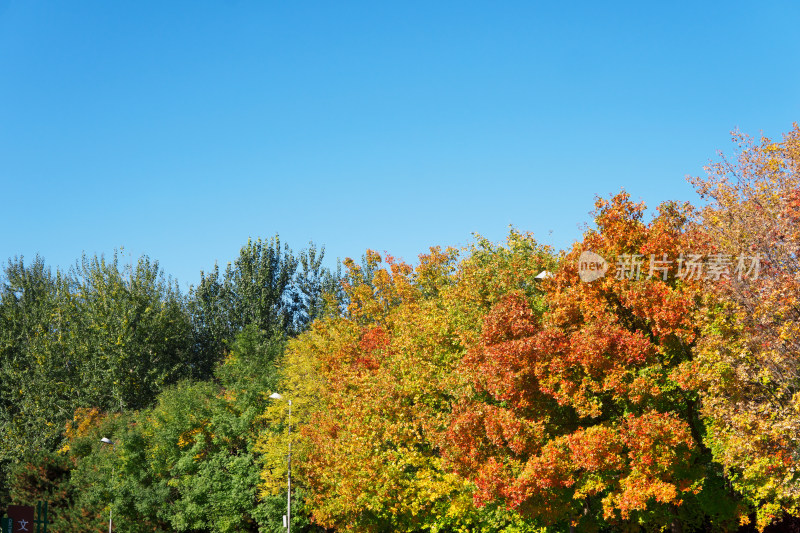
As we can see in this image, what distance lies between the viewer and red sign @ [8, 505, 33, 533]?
54.7 feet

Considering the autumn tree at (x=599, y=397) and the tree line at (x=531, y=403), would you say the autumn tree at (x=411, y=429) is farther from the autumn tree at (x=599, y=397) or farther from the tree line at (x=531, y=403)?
the autumn tree at (x=599, y=397)

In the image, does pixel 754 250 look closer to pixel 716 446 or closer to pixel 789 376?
pixel 789 376

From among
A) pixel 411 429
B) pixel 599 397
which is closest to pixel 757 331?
pixel 599 397

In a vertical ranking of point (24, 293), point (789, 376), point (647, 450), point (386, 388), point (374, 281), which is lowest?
point (647, 450)

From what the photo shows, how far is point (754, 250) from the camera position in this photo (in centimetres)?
1967

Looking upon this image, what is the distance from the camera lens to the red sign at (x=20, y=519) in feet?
54.7

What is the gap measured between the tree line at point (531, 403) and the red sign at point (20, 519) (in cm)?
1262

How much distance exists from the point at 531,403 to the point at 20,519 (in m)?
14.6

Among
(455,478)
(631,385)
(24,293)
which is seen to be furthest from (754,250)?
(24,293)

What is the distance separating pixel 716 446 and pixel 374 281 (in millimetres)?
25595

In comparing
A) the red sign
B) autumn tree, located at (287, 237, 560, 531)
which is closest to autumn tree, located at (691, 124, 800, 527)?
autumn tree, located at (287, 237, 560, 531)

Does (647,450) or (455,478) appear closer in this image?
(647,450)

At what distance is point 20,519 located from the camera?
16.8m

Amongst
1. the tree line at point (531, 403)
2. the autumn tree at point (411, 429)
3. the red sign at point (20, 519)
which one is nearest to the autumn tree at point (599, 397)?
the tree line at point (531, 403)
